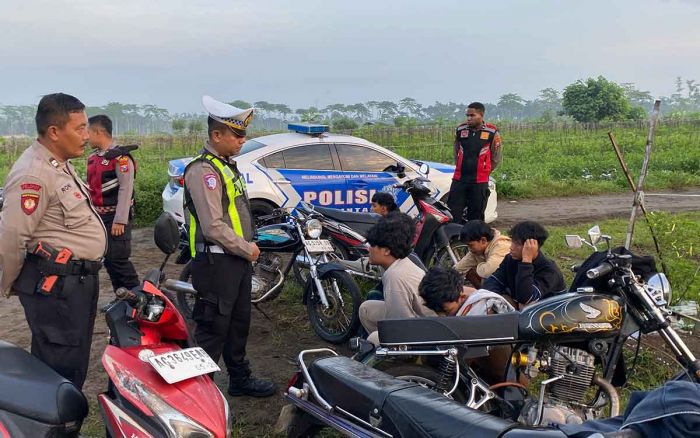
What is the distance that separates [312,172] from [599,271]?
17.1ft

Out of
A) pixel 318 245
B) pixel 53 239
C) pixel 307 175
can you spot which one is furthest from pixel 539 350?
pixel 307 175

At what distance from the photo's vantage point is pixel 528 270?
12.4 feet

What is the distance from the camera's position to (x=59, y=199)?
268cm

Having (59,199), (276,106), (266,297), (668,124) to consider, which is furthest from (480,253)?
(276,106)

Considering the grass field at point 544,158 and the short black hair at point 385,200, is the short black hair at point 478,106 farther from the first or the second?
the grass field at point 544,158

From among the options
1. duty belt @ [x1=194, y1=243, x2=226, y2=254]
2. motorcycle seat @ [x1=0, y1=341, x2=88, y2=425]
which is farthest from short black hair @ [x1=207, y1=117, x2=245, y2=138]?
motorcycle seat @ [x1=0, y1=341, x2=88, y2=425]

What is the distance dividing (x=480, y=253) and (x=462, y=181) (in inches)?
95.2

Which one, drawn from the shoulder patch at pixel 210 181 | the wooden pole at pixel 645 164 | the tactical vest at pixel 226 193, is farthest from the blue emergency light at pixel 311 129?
the shoulder patch at pixel 210 181

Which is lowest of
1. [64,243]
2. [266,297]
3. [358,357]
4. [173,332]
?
[266,297]

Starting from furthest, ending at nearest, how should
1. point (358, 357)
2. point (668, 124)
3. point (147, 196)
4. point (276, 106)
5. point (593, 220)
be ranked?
point (276, 106), point (668, 124), point (593, 220), point (147, 196), point (358, 357)

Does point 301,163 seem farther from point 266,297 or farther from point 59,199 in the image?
point 59,199

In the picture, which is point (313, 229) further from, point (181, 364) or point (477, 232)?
point (181, 364)

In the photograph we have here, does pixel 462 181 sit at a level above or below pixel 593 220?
above

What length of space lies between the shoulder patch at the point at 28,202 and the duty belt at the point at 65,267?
9.4 inches
